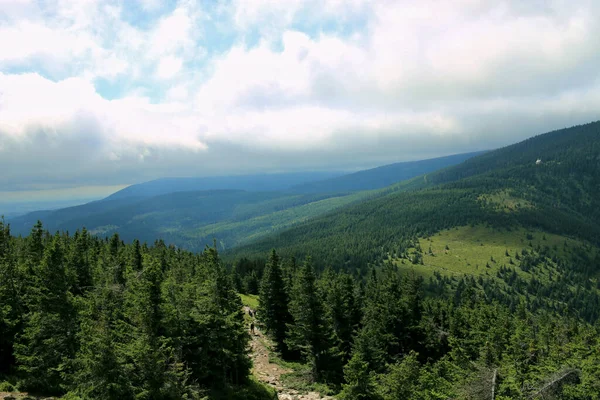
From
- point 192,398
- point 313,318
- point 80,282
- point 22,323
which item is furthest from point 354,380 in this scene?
point 80,282

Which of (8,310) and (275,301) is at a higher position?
(8,310)

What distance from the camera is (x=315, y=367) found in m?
43.9

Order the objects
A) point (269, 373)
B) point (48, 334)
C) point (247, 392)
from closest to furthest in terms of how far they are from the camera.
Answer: point (48, 334)
point (247, 392)
point (269, 373)

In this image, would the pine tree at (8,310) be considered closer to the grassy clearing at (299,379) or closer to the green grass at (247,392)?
the green grass at (247,392)

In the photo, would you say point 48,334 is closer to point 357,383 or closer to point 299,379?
point 357,383

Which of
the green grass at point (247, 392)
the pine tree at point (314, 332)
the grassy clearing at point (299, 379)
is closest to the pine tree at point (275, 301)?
the grassy clearing at point (299, 379)

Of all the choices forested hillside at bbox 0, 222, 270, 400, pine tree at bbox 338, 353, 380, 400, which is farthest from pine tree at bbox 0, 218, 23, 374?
pine tree at bbox 338, 353, 380, 400

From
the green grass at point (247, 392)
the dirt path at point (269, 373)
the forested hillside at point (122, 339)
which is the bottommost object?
the dirt path at point (269, 373)

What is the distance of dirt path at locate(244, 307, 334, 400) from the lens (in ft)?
129

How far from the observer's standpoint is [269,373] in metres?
46.9

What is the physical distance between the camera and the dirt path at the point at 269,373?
39.3 m

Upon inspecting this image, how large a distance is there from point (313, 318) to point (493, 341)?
2790 cm

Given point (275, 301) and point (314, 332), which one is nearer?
point (314, 332)

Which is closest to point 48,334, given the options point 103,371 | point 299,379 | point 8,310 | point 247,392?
point 8,310
